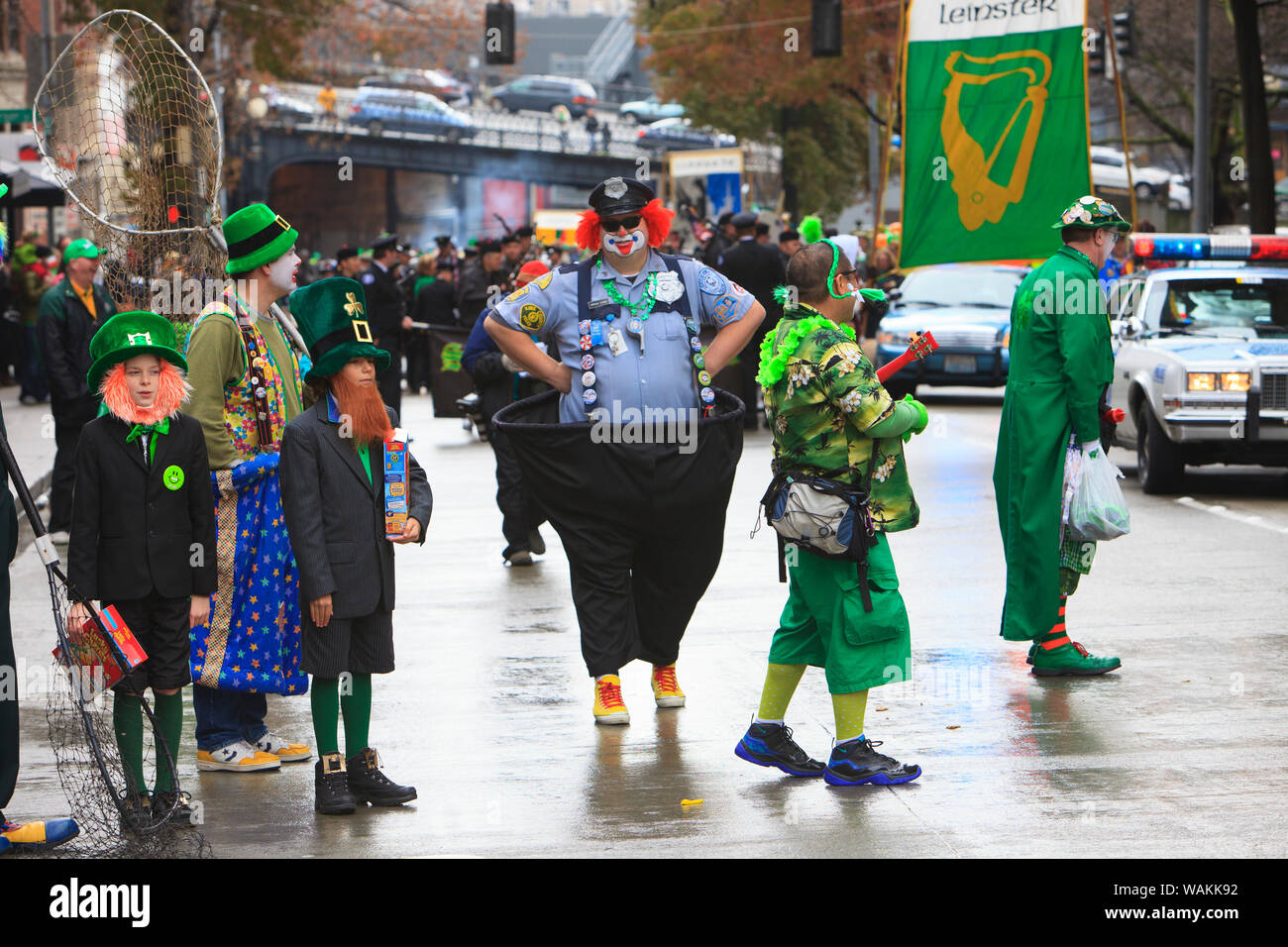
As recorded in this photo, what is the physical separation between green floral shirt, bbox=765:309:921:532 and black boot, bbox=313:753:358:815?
5.77ft

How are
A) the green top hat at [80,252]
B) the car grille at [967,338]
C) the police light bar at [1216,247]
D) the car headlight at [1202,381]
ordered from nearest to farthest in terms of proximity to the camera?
the car headlight at [1202,381] < the green top hat at [80,252] < the police light bar at [1216,247] < the car grille at [967,338]

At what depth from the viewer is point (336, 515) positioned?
19.6 feet

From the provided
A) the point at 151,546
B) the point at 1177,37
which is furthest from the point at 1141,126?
the point at 151,546

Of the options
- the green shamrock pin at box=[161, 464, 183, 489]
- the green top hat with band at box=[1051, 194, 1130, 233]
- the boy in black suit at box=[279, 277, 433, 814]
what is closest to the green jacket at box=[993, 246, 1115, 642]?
the green top hat with band at box=[1051, 194, 1130, 233]

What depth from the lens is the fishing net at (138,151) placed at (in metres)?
8.58

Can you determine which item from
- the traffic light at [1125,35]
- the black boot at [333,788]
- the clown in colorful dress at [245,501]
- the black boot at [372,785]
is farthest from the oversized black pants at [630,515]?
A: the traffic light at [1125,35]

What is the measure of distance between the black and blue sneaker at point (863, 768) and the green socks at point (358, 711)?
5.00 feet

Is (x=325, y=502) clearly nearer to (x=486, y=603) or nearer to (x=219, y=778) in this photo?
(x=219, y=778)

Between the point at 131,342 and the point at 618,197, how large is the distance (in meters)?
1.96

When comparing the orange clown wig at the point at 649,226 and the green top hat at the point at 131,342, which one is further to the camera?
the orange clown wig at the point at 649,226

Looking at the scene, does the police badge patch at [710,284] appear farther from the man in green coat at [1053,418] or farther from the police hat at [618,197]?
the man in green coat at [1053,418]

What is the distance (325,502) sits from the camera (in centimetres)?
599

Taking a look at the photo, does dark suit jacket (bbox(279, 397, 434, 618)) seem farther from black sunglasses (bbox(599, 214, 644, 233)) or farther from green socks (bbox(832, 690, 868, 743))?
green socks (bbox(832, 690, 868, 743))
